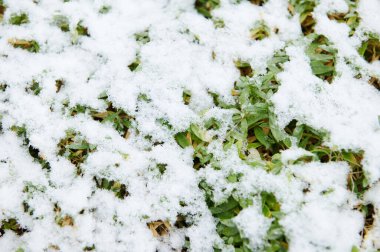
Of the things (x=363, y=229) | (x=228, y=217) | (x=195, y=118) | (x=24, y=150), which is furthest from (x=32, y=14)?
(x=363, y=229)

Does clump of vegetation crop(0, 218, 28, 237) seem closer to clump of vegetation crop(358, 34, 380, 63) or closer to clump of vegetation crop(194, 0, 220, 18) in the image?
clump of vegetation crop(194, 0, 220, 18)

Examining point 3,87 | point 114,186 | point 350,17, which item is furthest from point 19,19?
point 350,17

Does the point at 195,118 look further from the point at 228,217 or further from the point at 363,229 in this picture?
the point at 363,229

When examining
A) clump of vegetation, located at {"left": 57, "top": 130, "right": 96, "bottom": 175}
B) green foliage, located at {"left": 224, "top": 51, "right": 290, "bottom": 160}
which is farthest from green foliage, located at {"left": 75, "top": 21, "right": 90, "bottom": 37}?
green foliage, located at {"left": 224, "top": 51, "right": 290, "bottom": 160}

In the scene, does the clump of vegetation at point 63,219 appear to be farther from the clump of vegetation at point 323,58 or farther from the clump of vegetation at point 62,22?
the clump of vegetation at point 323,58

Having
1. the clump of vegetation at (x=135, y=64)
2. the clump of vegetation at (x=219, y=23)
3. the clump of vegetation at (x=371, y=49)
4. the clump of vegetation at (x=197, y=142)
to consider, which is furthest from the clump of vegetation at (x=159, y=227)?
the clump of vegetation at (x=371, y=49)

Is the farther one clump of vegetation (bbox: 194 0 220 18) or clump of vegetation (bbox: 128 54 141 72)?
clump of vegetation (bbox: 194 0 220 18)
